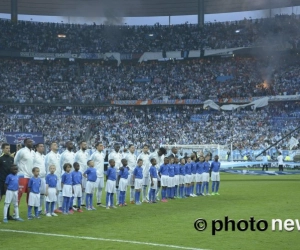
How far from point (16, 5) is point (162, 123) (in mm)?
19741

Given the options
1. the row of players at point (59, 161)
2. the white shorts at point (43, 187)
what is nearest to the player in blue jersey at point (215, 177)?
the row of players at point (59, 161)

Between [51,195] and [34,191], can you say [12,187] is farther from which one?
[51,195]

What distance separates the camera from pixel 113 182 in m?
19.8

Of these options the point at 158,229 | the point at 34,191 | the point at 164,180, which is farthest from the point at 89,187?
the point at 158,229

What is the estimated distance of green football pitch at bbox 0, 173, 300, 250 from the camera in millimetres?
12391

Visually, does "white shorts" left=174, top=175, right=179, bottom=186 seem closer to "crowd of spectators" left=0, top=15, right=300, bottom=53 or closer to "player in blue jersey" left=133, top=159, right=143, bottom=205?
"player in blue jersey" left=133, top=159, right=143, bottom=205

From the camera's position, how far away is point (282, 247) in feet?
39.4

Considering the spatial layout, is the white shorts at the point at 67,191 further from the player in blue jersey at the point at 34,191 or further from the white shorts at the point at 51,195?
the player in blue jersey at the point at 34,191

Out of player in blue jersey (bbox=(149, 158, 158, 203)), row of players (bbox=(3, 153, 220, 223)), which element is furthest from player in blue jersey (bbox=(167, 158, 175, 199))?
player in blue jersey (bbox=(149, 158, 158, 203))

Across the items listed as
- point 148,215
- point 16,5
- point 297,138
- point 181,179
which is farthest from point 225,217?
point 16,5

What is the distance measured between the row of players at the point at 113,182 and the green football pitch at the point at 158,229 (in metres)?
0.52

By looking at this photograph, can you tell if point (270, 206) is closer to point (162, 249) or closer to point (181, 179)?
point (181, 179)

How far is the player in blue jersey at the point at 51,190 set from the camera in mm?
17109

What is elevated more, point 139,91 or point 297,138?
point 139,91
